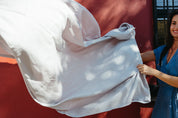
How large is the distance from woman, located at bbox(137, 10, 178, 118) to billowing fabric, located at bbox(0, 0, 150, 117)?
195 mm

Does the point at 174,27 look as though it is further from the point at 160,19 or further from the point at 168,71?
the point at 160,19

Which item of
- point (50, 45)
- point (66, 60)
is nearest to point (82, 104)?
point (66, 60)

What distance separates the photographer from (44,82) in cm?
167

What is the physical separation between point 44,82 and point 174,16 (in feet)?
4.81

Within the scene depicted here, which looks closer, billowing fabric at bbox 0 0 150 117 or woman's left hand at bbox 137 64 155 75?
billowing fabric at bbox 0 0 150 117

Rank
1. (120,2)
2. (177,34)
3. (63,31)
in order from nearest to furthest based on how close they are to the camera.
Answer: (63,31) < (177,34) < (120,2)

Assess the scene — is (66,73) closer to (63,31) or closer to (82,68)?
(82,68)

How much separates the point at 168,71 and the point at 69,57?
1.00 meters

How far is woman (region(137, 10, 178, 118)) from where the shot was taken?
1.98 meters

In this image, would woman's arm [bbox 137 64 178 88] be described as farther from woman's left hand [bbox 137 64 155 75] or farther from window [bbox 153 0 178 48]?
window [bbox 153 0 178 48]

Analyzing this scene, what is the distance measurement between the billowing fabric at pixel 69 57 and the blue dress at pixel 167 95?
0.96ft

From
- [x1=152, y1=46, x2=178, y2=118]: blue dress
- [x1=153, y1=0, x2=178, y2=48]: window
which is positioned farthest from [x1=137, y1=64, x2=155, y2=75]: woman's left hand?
[x1=153, y1=0, x2=178, y2=48]: window

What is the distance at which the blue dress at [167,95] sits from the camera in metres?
2.04

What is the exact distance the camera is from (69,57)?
74.8 inches
